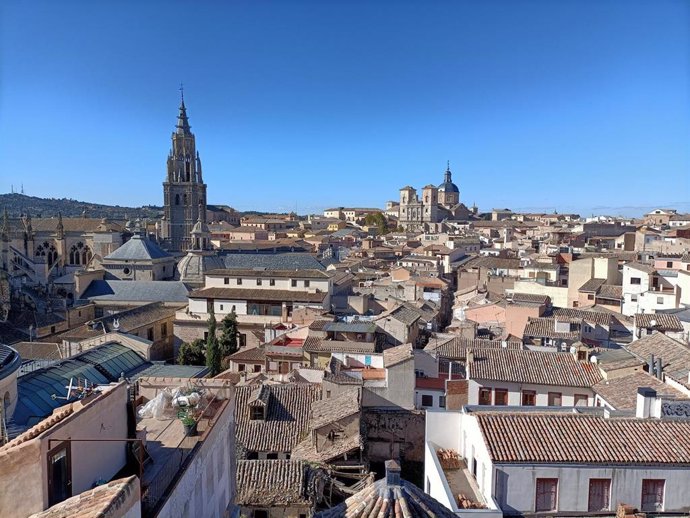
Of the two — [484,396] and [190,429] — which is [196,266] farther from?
[190,429]

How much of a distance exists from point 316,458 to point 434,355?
7.69 metres

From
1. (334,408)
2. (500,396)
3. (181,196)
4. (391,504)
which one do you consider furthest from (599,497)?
(181,196)

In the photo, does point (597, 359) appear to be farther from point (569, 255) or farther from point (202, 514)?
point (569, 255)

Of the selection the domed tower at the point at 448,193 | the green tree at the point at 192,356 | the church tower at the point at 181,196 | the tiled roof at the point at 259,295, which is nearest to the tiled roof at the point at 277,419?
the green tree at the point at 192,356

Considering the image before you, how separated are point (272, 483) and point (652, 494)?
28.0 ft

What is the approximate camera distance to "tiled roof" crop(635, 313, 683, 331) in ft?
74.8

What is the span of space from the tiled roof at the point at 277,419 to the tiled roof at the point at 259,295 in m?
14.1

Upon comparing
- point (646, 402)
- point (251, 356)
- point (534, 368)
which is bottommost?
point (251, 356)

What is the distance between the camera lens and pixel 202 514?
748cm

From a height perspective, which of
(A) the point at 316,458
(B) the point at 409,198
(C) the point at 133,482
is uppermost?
(B) the point at 409,198

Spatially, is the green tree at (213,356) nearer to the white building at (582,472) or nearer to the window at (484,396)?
the window at (484,396)

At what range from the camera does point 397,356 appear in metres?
19.0

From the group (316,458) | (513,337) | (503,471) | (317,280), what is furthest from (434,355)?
(317,280)

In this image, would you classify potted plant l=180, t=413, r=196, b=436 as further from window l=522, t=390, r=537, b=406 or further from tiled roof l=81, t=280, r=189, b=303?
tiled roof l=81, t=280, r=189, b=303
